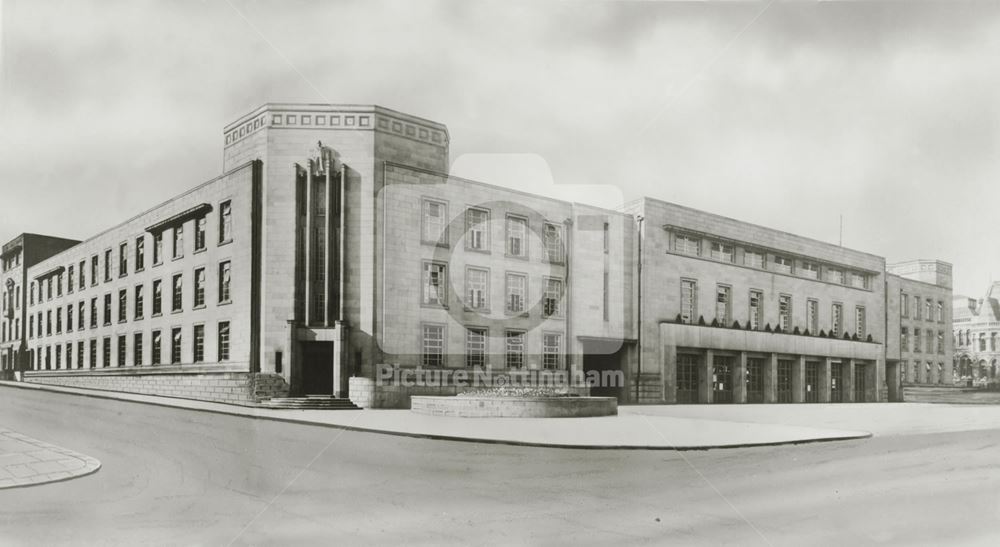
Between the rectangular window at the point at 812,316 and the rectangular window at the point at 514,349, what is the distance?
19.3 m

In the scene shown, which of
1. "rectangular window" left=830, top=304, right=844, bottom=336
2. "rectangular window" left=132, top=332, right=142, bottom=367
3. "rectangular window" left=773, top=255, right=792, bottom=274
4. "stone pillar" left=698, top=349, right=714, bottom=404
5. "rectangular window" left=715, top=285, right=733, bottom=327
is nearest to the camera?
"rectangular window" left=132, top=332, right=142, bottom=367

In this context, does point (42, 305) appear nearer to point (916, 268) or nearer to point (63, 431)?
point (63, 431)

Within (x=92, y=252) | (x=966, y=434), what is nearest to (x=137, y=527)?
(x=92, y=252)

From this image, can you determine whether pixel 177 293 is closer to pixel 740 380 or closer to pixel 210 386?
pixel 210 386

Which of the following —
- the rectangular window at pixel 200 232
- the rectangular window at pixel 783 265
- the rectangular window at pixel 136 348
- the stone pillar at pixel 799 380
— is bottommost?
the stone pillar at pixel 799 380

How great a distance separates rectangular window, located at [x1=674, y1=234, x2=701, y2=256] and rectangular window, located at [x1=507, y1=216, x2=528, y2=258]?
20070 millimetres

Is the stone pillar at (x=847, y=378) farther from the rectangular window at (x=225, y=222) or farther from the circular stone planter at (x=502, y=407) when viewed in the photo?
the rectangular window at (x=225, y=222)

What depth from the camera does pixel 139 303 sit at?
1434 centimetres

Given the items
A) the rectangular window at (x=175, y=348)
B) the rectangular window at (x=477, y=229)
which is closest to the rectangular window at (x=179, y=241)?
the rectangular window at (x=175, y=348)

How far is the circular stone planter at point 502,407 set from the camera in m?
19.1

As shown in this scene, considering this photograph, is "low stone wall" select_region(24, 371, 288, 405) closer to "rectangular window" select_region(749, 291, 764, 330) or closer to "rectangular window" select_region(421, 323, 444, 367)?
"rectangular window" select_region(421, 323, 444, 367)

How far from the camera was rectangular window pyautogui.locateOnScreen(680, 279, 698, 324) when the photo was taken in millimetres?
34250

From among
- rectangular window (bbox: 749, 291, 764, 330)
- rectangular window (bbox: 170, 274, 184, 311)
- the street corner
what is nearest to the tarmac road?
the street corner

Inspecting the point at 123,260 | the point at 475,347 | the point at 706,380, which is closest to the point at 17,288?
the point at 123,260
